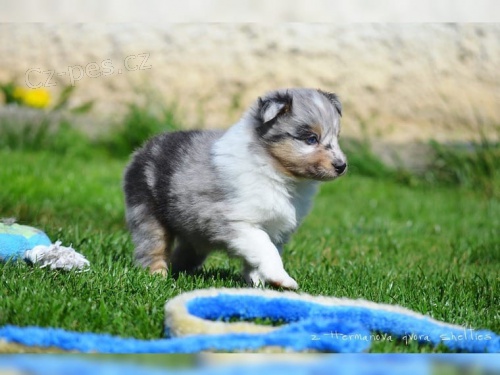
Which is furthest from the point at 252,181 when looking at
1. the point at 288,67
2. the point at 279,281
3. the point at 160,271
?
the point at 288,67

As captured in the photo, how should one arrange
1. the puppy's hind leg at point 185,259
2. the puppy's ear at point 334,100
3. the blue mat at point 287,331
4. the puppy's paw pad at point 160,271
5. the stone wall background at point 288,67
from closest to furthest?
the blue mat at point 287,331 < the puppy's paw pad at point 160,271 < the puppy's ear at point 334,100 < the puppy's hind leg at point 185,259 < the stone wall background at point 288,67

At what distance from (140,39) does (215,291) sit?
6.43m

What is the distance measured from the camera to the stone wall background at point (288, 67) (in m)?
9.13

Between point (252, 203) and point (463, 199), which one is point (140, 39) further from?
point (252, 203)

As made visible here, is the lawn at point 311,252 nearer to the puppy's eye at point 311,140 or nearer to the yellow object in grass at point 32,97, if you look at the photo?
the yellow object in grass at point 32,97

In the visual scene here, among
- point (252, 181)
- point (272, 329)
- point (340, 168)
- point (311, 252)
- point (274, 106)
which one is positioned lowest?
point (311, 252)

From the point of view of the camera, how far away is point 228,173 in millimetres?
4012

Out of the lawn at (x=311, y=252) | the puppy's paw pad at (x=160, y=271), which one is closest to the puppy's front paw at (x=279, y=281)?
the lawn at (x=311, y=252)

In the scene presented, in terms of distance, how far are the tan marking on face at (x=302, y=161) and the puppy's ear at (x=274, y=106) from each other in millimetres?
152

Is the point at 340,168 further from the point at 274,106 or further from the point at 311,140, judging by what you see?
the point at 274,106

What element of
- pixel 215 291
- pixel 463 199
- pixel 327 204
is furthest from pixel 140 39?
pixel 215 291

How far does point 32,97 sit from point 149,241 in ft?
17.9

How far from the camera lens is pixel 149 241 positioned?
14.1 ft
